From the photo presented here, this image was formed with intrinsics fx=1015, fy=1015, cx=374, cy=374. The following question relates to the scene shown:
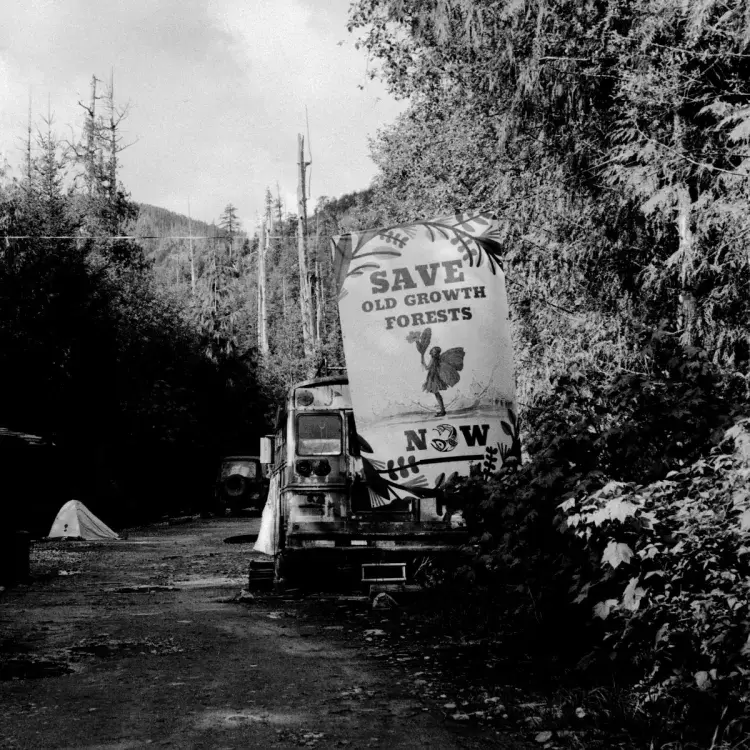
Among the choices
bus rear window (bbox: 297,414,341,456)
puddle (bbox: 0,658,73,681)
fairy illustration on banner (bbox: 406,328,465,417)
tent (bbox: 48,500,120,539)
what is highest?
fairy illustration on banner (bbox: 406,328,465,417)

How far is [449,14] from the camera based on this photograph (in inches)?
587

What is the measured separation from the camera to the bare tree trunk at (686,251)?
43.0 feet

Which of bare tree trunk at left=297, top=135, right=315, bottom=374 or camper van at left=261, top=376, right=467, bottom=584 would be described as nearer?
camper van at left=261, top=376, right=467, bottom=584

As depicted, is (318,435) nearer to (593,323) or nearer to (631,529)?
(593,323)

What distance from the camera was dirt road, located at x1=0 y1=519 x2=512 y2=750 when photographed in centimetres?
646

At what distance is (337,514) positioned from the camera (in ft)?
48.2

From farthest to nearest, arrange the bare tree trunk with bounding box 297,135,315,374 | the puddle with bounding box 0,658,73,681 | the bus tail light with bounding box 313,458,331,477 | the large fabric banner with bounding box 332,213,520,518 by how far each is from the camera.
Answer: the bare tree trunk with bounding box 297,135,315,374 < the bus tail light with bounding box 313,458,331,477 < the large fabric banner with bounding box 332,213,520,518 < the puddle with bounding box 0,658,73,681

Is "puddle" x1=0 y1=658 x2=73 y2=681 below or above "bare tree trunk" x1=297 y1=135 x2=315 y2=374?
below

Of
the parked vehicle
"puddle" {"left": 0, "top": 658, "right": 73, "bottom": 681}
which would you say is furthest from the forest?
the parked vehicle

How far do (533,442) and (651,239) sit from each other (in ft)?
24.6

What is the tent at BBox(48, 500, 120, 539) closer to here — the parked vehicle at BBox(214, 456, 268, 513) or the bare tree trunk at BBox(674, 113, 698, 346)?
the parked vehicle at BBox(214, 456, 268, 513)

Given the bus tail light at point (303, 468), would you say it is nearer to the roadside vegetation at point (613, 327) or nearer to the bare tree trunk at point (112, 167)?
the roadside vegetation at point (613, 327)

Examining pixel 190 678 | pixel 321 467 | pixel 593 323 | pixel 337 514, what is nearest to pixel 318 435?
pixel 321 467

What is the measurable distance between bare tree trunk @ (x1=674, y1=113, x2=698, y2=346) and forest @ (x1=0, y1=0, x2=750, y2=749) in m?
0.04
